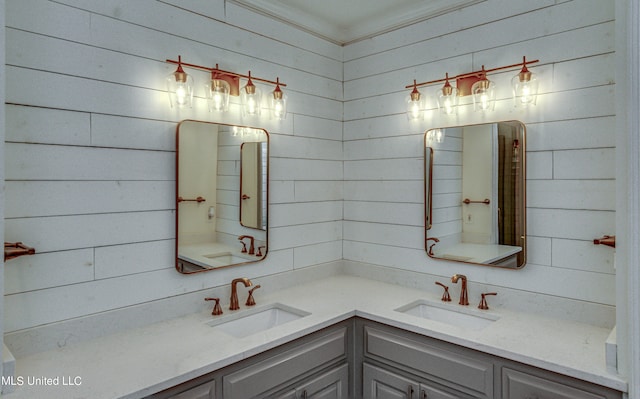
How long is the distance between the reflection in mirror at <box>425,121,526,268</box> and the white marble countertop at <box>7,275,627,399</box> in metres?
0.35

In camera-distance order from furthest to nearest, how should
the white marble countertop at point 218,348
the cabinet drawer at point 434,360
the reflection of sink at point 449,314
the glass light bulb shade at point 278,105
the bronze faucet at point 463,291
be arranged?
1. the glass light bulb shade at point 278,105
2. the bronze faucet at point 463,291
3. the reflection of sink at point 449,314
4. the cabinet drawer at point 434,360
5. the white marble countertop at point 218,348

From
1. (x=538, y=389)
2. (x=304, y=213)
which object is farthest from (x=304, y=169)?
(x=538, y=389)

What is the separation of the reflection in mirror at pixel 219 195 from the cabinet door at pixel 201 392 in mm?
672

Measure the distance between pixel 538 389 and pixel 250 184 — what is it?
1700mm

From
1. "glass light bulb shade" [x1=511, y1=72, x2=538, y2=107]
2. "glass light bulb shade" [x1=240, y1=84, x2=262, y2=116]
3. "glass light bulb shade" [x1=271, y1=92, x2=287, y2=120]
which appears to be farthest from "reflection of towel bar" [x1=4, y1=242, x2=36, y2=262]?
"glass light bulb shade" [x1=511, y1=72, x2=538, y2=107]

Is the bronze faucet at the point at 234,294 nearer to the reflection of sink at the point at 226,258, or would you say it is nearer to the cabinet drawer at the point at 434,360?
the reflection of sink at the point at 226,258

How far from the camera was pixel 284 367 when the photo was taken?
179 centimetres

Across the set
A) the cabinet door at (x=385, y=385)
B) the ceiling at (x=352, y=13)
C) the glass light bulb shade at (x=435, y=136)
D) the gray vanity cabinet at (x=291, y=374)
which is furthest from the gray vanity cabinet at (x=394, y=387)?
the ceiling at (x=352, y=13)

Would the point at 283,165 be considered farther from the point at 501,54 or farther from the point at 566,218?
the point at 566,218

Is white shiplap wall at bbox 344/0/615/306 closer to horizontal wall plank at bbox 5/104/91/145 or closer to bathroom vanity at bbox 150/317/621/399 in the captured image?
bathroom vanity at bbox 150/317/621/399

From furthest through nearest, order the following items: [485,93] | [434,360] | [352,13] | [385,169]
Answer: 1. [385,169]
2. [352,13]
3. [485,93]
4. [434,360]

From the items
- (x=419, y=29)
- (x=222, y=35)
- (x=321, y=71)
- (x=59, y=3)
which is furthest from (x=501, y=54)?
(x=59, y=3)

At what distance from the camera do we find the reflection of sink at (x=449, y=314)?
2094 mm

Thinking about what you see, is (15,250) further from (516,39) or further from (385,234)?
(516,39)
